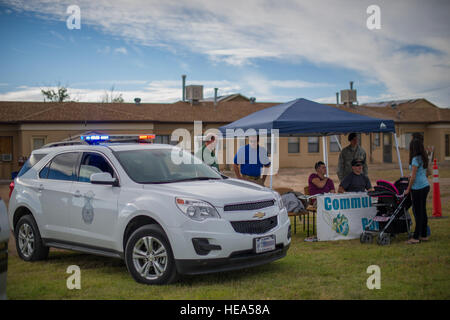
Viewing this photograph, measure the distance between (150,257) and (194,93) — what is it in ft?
112

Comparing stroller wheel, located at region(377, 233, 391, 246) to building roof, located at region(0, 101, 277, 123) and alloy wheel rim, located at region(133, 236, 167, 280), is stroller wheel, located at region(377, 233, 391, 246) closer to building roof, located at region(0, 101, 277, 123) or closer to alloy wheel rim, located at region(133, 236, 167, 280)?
alloy wheel rim, located at region(133, 236, 167, 280)

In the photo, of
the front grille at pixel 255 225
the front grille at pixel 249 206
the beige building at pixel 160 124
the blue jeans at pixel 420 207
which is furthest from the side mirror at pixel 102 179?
the beige building at pixel 160 124

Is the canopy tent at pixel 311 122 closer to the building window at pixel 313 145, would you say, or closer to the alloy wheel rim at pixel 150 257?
the alloy wheel rim at pixel 150 257

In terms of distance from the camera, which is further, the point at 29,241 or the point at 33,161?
the point at 33,161

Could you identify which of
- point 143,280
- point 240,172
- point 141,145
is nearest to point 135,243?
point 143,280

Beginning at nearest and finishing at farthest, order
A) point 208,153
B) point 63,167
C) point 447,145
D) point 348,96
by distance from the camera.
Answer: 1. point 63,167
2. point 208,153
3. point 447,145
4. point 348,96

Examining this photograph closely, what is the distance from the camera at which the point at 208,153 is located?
1091 centimetres

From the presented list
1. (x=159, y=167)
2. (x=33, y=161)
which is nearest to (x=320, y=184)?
(x=159, y=167)

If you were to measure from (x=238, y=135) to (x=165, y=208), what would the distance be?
6.80m

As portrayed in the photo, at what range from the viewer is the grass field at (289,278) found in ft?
19.1

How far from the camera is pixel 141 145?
767cm

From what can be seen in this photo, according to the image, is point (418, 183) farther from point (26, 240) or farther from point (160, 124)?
point (160, 124)

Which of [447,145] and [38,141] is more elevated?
[38,141]

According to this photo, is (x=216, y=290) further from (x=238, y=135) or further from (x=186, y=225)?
(x=238, y=135)
